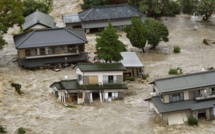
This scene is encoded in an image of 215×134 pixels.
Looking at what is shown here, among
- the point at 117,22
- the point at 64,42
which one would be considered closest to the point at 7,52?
the point at 64,42

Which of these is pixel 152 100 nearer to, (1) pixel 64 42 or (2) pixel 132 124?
(2) pixel 132 124

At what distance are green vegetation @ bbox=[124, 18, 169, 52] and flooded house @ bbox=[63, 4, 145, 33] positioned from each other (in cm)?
939

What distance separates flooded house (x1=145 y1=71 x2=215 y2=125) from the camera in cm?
4034

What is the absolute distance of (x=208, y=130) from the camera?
127 ft

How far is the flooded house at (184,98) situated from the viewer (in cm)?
4034

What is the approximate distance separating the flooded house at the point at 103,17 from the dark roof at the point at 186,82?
29753 millimetres

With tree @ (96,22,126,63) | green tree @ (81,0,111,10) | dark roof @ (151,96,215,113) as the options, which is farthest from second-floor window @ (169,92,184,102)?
green tree @ (81,0,111,10)

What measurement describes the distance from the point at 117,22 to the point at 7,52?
1826 cm

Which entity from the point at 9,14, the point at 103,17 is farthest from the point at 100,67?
the point at 103,17

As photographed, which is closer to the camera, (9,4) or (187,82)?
(187,82)

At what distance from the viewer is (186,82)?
137 ft

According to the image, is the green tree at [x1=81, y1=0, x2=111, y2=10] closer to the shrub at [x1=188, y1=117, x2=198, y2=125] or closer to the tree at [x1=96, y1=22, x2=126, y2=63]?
the tree at [x1=96, y1=22, x2=126, y2=63]

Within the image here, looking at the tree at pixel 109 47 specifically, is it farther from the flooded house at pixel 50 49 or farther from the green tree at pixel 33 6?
the green tree at pixel 33 6

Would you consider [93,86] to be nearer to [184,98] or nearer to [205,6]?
[184,98]
